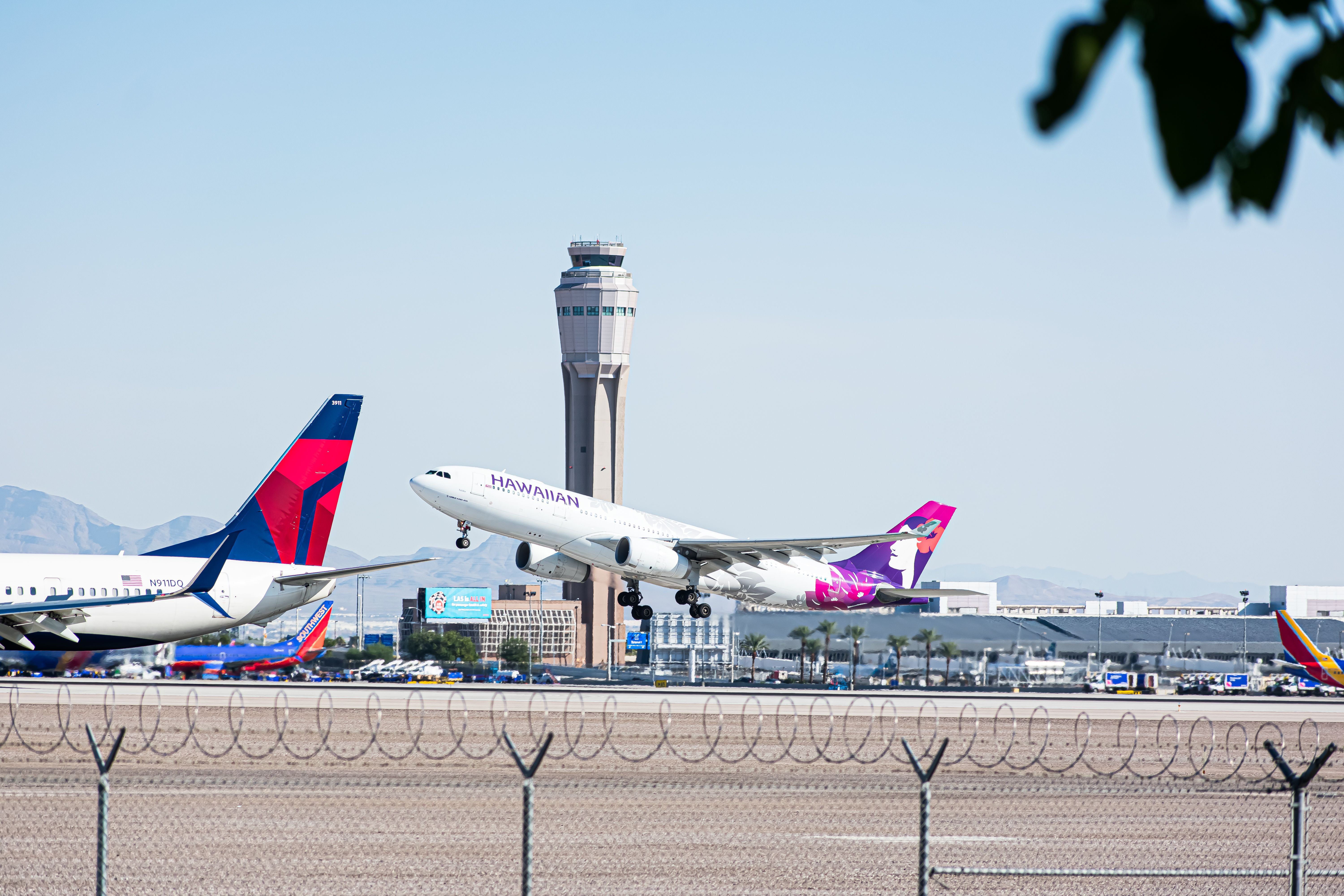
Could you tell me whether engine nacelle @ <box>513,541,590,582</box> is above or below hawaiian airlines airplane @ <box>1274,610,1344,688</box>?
above

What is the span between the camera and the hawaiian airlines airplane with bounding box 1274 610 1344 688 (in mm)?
63344

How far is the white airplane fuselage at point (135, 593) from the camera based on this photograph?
130 ft

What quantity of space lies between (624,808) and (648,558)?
29.4 metres

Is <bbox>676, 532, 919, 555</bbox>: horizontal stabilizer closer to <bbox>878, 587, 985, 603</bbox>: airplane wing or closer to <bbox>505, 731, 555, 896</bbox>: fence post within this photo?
<bbox>878, 587, 985, 603</bbox>: airplane wing

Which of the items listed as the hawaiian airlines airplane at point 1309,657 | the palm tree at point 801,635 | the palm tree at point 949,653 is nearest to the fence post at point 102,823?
the hawaiian airlines airplane at point 1309,657

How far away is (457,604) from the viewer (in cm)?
19000

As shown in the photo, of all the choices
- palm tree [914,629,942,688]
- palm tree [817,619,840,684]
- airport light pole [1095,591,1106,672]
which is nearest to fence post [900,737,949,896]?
palm tree [817,619,840,684]

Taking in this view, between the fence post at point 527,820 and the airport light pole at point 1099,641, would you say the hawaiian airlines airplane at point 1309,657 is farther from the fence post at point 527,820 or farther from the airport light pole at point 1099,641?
the fence post at point 527,820

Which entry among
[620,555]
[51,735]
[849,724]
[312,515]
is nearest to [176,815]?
[51,735]

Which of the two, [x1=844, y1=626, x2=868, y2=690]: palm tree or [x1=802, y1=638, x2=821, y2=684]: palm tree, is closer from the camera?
[x1=802, y1=638, x2=821, y2=684]: palm tree

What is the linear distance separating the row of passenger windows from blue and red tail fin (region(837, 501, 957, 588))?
28.1 metres

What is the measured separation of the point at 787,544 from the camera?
5016cm

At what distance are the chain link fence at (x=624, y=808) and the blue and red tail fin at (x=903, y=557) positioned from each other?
849 inches

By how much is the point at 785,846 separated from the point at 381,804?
6.28m
